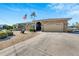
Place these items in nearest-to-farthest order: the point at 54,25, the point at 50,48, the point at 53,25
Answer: the point at 50,48
the point at 54,25
the point at 53,25

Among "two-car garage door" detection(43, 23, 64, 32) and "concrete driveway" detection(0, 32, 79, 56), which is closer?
"concrete driveway" detection(0, 32, 79, 56)

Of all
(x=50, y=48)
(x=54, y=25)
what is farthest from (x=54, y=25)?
(x=50, y=48)

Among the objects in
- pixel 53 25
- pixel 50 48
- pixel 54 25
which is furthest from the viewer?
pixel 53 25

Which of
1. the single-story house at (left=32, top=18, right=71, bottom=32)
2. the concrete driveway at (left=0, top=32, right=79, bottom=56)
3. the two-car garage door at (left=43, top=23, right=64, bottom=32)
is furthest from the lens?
the two-car garage door at (left=43, top=23, right=64, bottom=32)

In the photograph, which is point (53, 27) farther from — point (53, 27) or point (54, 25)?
point (54, 25)

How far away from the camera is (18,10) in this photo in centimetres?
687

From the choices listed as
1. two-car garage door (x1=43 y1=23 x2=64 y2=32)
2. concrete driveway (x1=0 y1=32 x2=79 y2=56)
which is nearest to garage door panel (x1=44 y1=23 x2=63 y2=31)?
two-car garage door (x1=43 y1=23 x2=64 y2=32)

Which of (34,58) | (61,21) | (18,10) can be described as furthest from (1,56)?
(61,21)

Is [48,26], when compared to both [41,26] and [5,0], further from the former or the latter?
[5,0]

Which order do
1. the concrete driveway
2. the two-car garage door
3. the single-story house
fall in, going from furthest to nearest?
1. the two-car garage door
2. the single-story house
3. the concrete driveway

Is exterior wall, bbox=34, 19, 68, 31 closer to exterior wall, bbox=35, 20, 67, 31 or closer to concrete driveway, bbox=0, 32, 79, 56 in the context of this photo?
exterior wall, bbox=35, 20, 67, 31

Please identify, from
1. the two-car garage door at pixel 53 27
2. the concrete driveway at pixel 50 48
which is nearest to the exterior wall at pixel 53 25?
the two-car garage door at pixel 53 27

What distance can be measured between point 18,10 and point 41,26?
9924mm

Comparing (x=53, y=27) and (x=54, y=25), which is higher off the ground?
(x=54, y=25)
